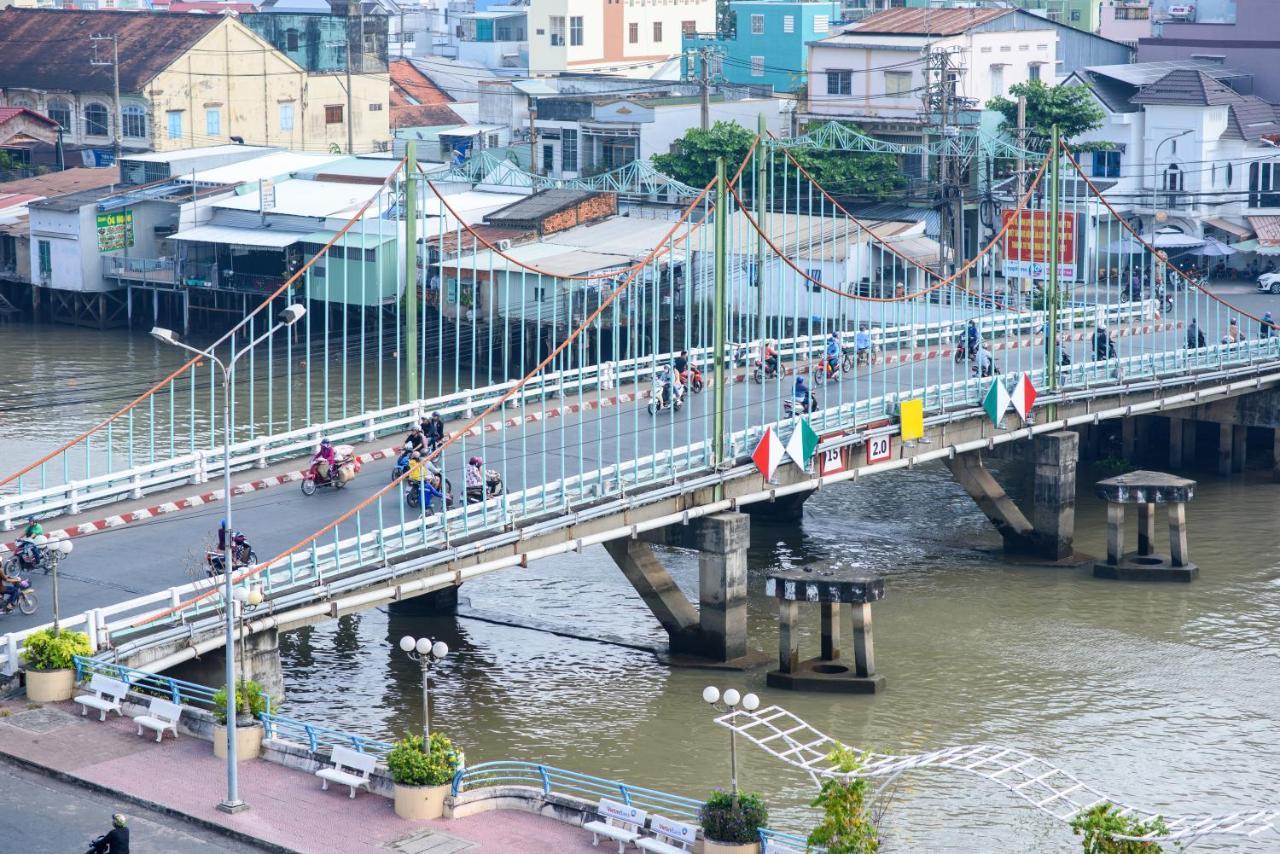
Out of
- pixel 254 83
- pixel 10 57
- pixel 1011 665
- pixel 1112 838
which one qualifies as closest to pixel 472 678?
pixel 1011 665

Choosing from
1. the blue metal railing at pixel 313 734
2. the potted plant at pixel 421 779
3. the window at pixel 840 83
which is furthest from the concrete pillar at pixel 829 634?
the window at pixel 840 83

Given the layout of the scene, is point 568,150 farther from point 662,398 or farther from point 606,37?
point 662,398

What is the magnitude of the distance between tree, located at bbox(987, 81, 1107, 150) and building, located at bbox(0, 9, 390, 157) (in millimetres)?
38964

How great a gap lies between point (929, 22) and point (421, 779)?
3000 inches

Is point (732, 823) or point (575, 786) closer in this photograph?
point (732, 823)

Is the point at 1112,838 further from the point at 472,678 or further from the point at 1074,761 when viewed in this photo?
the point at 472,678

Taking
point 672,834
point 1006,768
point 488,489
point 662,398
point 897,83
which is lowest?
point 672,834

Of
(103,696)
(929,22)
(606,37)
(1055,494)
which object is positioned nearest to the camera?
(103,696)

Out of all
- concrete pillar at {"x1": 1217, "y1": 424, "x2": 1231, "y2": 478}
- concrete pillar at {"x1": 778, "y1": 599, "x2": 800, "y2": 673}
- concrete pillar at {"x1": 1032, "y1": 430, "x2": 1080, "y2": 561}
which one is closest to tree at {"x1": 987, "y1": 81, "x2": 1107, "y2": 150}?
concrete pillar at {"x1": 1217, "y1": 424, "x2": 1231, "y2": 478}

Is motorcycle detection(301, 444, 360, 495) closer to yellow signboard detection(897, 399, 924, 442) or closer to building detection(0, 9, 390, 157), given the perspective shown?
yellow signboard detection(897, 399, 924, 442)

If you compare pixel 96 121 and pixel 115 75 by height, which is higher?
pixel 115 75

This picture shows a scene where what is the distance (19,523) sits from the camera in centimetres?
4575

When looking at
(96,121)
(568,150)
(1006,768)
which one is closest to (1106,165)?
(568,150)

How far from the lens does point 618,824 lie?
1287 inches
